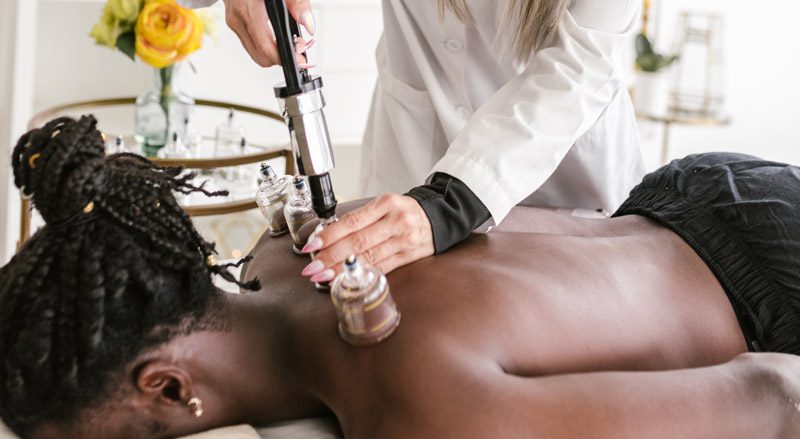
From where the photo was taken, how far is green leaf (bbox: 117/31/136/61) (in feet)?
8.85

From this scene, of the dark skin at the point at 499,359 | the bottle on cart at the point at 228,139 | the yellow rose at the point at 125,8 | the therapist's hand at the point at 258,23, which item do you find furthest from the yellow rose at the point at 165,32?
the dark skin at the point at 499,359

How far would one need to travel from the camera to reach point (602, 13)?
1470mm

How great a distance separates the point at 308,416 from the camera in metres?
1.22

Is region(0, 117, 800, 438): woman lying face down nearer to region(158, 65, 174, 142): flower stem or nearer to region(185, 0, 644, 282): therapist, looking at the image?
region(185, 0, 644, 282): therapist

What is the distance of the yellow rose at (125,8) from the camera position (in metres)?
2.63

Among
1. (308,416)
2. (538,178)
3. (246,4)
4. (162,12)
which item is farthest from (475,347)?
(162,12)

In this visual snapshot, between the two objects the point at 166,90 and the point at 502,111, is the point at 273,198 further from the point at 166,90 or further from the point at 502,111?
the point at 166,90

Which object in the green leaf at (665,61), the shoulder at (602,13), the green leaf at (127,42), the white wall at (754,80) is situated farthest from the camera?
the white wall at (754,80)

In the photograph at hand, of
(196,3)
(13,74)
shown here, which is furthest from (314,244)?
(13,74)

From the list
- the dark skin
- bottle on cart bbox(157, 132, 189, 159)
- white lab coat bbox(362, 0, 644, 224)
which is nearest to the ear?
the dark skin

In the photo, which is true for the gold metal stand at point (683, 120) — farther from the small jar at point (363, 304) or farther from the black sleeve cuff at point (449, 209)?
the small jar at point (363, 304)

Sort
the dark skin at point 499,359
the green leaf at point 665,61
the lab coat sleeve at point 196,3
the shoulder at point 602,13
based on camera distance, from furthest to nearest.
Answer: the green leaf at point 665,61 → the lab coat sleeve at point 196,3 → the shoulder at point 602,13 → the dark skin at point 499,359

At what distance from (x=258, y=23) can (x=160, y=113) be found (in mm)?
1357

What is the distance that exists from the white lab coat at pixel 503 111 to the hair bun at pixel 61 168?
0.49 m
